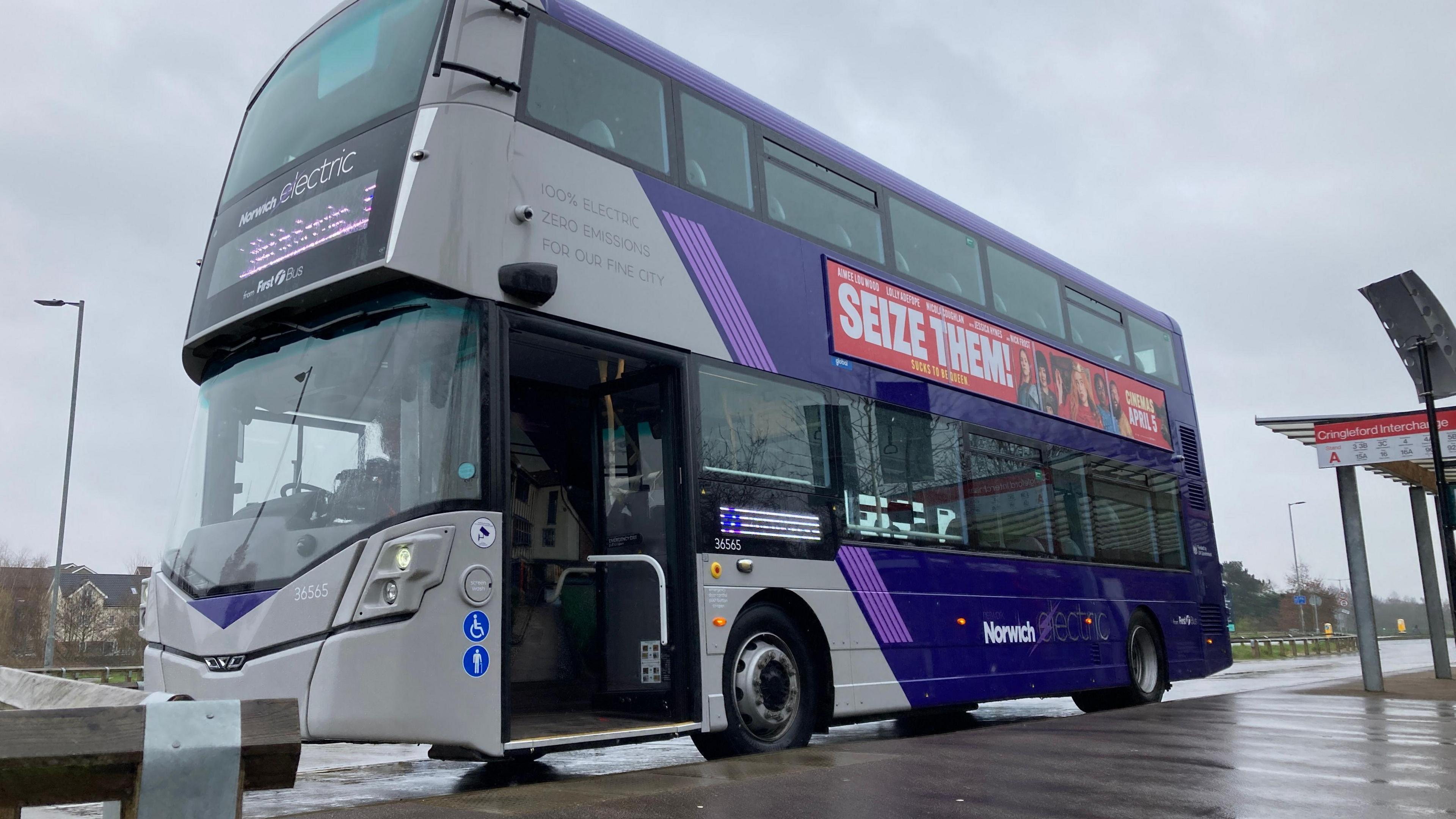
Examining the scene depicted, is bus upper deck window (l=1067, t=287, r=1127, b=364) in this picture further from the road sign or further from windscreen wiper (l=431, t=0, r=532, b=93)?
windscreen wiper (l=431, t=0, r=532, b=93)

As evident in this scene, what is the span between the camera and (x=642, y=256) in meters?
6.96

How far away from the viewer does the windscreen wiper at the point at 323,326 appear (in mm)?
5910

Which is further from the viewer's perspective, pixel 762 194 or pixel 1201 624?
pixel 1201 624

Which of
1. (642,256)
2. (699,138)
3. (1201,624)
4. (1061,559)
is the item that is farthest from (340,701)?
(1201,624)

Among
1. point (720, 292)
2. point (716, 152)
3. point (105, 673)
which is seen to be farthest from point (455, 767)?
point (105, 673)

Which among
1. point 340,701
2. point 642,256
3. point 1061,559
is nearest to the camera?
point 340,701

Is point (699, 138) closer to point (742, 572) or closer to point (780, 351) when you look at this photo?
point (780, 351)

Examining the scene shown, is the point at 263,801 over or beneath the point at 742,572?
beneath

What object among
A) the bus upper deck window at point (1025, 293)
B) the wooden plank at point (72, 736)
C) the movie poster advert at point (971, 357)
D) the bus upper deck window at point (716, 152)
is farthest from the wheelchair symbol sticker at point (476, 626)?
the bus upper deck window at point (1025, 293)

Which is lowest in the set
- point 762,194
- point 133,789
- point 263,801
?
point 263,801

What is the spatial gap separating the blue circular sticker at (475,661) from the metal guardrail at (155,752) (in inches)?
119

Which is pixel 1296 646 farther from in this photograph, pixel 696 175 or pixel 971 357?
pixel 696 175

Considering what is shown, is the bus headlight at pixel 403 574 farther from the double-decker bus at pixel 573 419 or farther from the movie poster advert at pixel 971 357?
the movie poster advert at pixel 971 357

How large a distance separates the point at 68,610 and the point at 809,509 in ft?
168
